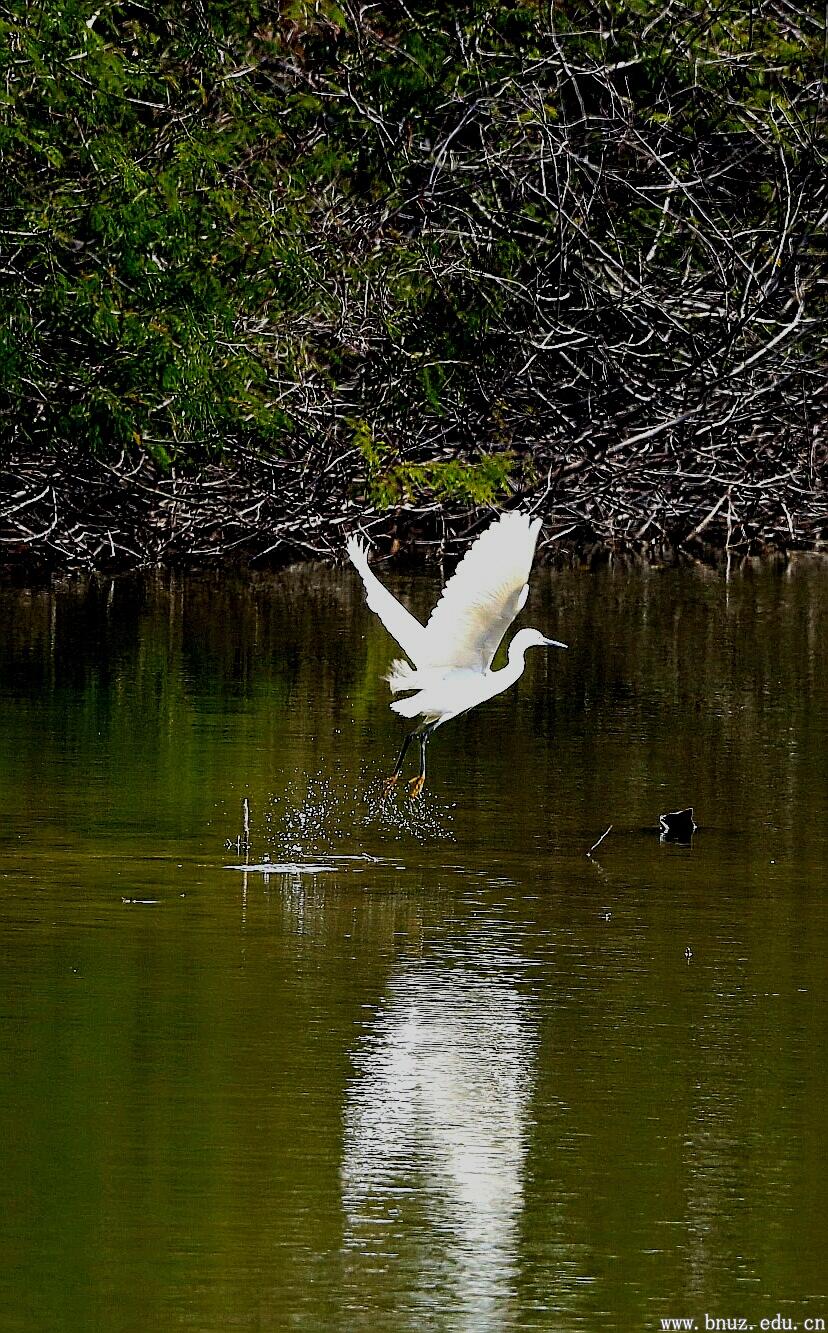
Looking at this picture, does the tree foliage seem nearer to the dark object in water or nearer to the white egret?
the white egret

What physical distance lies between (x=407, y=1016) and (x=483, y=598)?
4.16 meters

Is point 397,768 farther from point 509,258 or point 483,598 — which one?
point 509,258

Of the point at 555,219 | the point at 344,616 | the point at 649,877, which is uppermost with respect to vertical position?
the point at 555,219

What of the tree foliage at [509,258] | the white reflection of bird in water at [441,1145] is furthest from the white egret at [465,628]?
the tree foliage at [509,258]

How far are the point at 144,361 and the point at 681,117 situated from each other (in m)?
12.1

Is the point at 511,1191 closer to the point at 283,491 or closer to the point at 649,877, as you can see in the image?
the point at 649,877

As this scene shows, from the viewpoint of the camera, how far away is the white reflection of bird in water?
6.62 m

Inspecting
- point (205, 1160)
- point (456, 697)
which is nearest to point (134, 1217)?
point (205, 1160)

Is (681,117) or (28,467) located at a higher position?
(681,117)

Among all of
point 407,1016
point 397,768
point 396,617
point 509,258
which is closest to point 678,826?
point 397,768

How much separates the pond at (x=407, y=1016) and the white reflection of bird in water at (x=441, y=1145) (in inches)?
0.6

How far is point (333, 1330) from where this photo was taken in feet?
20.5

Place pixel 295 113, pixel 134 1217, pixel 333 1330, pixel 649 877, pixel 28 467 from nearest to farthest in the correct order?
1. pixel 333 1330
2. pixel 134 1217
3. pixel 649 877
4. pixel 28 467
5. pixel 295 113

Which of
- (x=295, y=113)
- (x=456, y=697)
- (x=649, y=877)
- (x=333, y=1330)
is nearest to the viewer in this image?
(x=333, y=1330)
